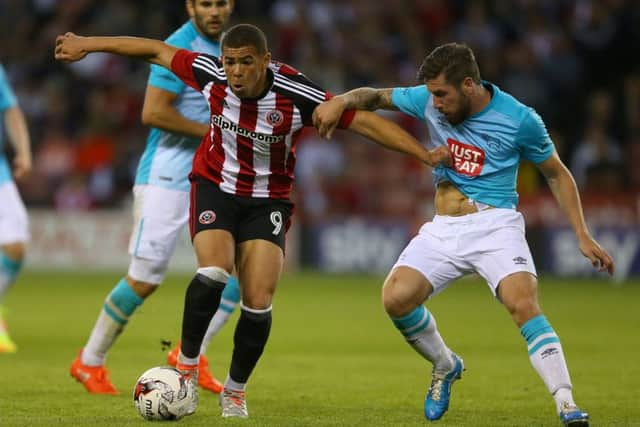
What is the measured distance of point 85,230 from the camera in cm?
1881

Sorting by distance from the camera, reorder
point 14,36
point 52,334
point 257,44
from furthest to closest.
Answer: point 14,36 → point 52,334 → point 257,44

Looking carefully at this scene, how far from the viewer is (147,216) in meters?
7.72

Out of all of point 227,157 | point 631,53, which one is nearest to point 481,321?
point 227,157

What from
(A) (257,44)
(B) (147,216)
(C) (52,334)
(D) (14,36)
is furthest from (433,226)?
(D) (14,36)

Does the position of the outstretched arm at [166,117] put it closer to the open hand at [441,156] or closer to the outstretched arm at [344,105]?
the outstretched arm at [344,105]

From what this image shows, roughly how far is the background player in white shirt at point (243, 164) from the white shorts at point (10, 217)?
120 inches

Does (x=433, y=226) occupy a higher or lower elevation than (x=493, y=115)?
lower

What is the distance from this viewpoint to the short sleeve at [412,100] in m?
6.66

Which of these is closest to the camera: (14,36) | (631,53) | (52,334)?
(52,334)

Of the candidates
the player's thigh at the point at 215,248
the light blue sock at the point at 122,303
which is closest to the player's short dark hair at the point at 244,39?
the player's thigh at the point at 215,248

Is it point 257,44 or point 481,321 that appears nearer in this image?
point 257,44

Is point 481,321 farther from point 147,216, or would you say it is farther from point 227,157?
point 227,157

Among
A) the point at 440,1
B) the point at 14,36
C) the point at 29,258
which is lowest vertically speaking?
the point at 29,258

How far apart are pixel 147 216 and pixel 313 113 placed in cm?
174
